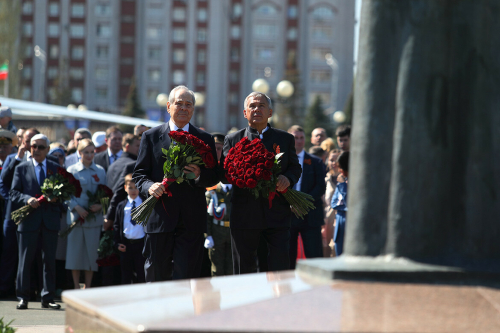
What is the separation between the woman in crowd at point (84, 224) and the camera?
934 cm

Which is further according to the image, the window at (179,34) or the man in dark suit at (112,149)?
the window at (179,34)

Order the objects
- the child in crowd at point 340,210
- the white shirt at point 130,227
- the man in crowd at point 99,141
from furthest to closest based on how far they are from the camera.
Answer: the man in crowd at point 99,141 < the child in crowd at point 340,210 < the white shirt at point 130,227

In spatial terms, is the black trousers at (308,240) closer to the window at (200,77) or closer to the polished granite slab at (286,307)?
the polished granite slab at (286,307)

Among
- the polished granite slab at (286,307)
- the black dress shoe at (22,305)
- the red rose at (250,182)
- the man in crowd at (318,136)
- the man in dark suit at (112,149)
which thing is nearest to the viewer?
the polished granite slab at (286,307)

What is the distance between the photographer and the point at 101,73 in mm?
86188

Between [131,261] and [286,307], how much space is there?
20.4ft

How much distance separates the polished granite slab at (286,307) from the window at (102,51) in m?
85.2

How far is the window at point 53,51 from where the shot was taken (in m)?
85.8

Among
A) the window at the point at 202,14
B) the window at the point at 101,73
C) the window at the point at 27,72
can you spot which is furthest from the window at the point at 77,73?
the window at the point at 202,14

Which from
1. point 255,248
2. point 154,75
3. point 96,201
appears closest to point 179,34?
point 154,75

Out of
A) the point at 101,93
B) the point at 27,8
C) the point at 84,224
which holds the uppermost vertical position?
the point at 27,8

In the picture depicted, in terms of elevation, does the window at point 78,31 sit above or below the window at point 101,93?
above

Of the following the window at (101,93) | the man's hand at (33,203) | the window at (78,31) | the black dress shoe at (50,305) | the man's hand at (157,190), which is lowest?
the black dress shoe at (50,305)

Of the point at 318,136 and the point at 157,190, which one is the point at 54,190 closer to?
the point at 157,190
